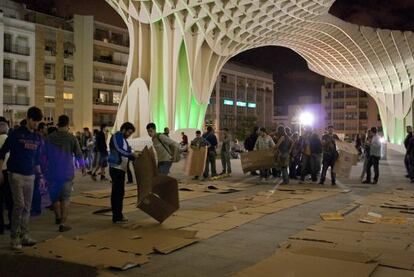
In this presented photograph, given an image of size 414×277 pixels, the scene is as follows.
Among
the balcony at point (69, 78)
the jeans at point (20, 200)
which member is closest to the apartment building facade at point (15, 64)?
the balcony at point (69, 78)

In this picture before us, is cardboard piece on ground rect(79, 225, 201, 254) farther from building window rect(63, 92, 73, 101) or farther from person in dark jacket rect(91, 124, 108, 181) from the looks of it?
building window rect(63, 92, 73, 101)

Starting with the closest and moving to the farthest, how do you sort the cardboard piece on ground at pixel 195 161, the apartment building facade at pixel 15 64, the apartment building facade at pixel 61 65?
the cardboard piece on ground at pixel 195 161 → the apartment building facade at pixel 15 64 → the apartment building facade at pixel 61 65

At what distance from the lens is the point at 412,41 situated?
1604 inches

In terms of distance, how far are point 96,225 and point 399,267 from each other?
14.7ft

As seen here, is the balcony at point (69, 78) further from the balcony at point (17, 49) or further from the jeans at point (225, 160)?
the jeans at point (225, 160)

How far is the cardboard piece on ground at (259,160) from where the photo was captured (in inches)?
557

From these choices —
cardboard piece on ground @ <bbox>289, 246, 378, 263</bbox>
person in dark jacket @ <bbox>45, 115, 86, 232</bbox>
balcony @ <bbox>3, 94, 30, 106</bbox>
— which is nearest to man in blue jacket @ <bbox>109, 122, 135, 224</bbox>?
person in dark jacket @ <bbox>45, 115, 86, 232</bbox>

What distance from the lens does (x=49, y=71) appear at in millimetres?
49031

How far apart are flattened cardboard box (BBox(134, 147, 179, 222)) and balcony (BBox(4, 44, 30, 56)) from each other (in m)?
41.5

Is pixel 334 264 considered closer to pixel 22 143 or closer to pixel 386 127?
pixel 22 143

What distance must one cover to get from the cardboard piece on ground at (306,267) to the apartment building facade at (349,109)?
312ft

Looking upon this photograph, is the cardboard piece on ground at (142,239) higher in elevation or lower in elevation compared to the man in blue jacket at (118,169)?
lower

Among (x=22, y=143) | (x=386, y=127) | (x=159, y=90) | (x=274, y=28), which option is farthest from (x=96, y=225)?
(x=386, y=127)

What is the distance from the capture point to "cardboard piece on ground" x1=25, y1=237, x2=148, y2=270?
514 cm
